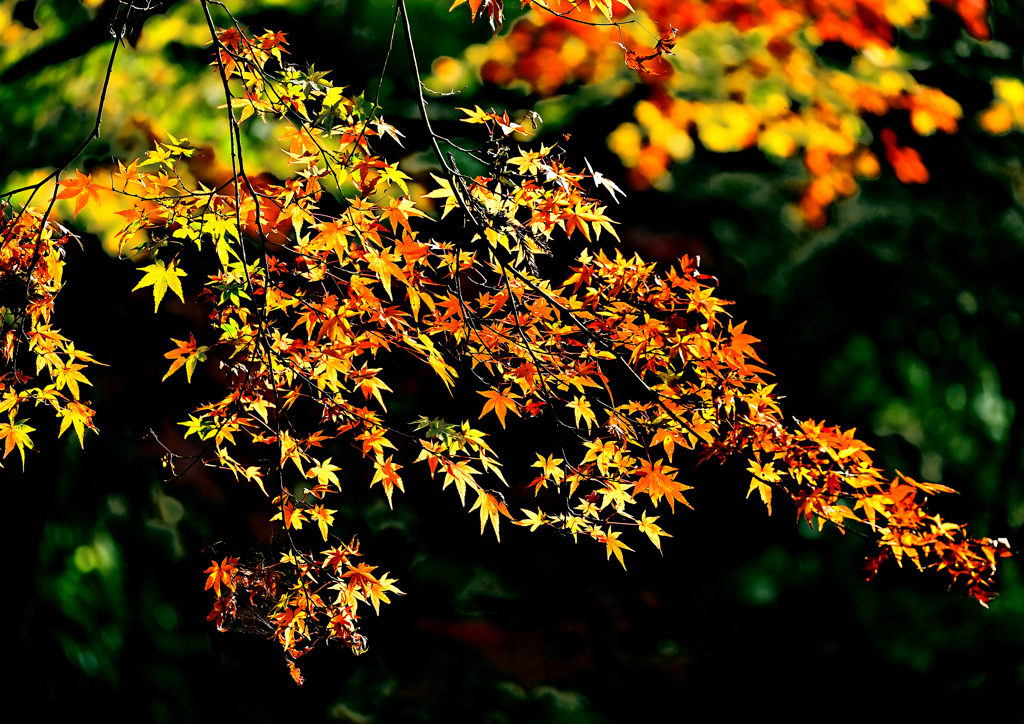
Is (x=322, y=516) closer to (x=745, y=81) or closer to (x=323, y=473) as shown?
(x=323, y=473)

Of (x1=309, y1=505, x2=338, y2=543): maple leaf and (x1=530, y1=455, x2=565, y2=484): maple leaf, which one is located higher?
(x1=530, y1=455, x2=565, y2=484): maple leaf

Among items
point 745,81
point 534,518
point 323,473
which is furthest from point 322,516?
point 745,81

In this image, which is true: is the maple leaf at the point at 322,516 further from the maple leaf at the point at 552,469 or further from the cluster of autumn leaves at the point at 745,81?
the cluster of autumn leaves at the point at 745,81

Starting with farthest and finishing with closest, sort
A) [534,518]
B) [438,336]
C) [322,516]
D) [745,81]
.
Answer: [745,81], [438,336], [322,516], [534,518]

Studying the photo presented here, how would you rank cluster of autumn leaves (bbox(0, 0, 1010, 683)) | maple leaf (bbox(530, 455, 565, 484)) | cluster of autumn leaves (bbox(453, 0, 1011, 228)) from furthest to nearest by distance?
cluster of autumn leaves (bbox(453, 0, 1011, 228)) < maple leaf (bbox(530, 455, 565, 484)) < cluster of autumn leaves (bbox(0, 0, 1010, 683))

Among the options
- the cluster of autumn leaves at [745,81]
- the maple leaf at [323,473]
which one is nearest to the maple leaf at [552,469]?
the maple leaf at [323,473]

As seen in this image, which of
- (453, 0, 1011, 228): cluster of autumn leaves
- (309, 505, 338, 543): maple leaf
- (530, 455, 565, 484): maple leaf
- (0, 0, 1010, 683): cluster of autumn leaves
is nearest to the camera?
(0, 0, 1010, 683): cluster of autumn leaves

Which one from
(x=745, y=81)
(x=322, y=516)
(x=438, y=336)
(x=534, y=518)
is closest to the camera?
(x=534, y=518)

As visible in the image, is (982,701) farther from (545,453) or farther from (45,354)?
(45,354)

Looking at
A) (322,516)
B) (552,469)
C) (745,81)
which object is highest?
(745,81)

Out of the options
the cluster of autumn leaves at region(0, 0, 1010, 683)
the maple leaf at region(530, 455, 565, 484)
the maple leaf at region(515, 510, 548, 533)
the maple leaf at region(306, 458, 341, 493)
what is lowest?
the maple leaf at region(515, 510, 548, 533)

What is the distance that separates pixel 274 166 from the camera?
315 centimetres

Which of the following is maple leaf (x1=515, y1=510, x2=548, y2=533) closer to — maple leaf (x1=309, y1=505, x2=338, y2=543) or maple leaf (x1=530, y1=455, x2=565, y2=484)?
maple leaf (x1=530, y1=455, x2=565, y2=484)

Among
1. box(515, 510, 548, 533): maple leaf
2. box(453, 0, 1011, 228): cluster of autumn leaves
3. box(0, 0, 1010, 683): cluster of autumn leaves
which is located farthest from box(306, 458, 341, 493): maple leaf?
box(453, 0, 1011, 228): cluster of autumn leaves
